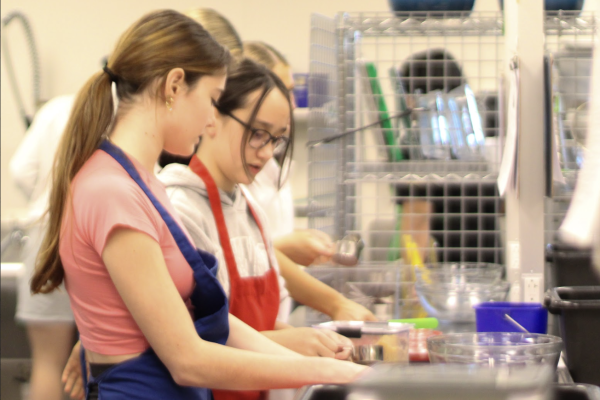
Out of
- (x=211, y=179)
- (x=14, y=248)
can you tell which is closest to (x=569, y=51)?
(x=211, y=179)

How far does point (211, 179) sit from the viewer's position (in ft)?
4.64

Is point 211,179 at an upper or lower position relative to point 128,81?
lower

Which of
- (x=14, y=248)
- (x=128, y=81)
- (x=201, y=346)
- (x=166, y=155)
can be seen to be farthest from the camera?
(x=14, y=248)

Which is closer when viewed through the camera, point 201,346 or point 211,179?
point 201,346

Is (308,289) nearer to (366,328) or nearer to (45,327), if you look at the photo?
(366,328)

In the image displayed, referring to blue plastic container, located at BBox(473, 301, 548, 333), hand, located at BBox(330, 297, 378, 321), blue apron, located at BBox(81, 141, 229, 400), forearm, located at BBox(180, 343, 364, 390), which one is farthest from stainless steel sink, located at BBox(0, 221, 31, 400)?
blue plastic container, located at BBox(473, 301, 548, 333)

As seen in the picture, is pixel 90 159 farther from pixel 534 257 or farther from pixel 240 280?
pixel 534 257

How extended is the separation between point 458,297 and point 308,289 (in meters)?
0.40

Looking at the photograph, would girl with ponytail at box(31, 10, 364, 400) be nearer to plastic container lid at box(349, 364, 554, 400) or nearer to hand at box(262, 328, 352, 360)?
hand at box(262, 328, 352, 360)

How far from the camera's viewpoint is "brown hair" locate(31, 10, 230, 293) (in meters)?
1.11

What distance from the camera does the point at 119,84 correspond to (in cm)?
118

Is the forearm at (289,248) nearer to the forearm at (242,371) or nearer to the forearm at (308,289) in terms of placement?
the forearm at (308,289)

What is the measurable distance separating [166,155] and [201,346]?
0.85m

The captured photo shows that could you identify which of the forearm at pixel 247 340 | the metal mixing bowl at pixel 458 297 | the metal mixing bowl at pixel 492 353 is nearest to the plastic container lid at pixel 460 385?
the metal mixing bowl at pixel 492 353
